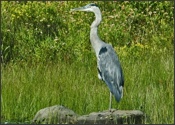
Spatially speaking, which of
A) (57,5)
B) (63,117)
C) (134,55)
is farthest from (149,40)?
(63,117)

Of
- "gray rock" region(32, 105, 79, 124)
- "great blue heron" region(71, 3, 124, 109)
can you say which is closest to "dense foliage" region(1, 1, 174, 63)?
"great blue heron" region(71, 3, 124, 109)

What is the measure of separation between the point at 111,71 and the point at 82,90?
72 cm

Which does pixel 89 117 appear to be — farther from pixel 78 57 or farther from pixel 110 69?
pixel 78 57

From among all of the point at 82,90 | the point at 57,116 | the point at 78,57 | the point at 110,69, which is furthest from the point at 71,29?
the point at 57,116

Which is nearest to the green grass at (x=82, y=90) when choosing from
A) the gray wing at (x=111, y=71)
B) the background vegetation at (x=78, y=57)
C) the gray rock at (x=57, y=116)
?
the background vegetation at (x=78, y=57)

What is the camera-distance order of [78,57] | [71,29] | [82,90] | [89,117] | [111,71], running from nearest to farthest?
[89,117] < [111,71] < [82,90] < [78,57] < [71,29]

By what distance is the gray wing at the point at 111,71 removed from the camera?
24.8 feet

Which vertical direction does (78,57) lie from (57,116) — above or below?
above

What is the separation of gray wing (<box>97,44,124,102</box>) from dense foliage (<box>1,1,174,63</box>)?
2842mm

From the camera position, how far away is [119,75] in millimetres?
7625

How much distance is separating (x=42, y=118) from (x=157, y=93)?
1635 millimetres

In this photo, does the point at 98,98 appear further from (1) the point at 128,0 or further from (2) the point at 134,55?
(1) the point at 128,0

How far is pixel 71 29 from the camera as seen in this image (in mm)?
11766

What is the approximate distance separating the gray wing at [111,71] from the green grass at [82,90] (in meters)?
0.28
